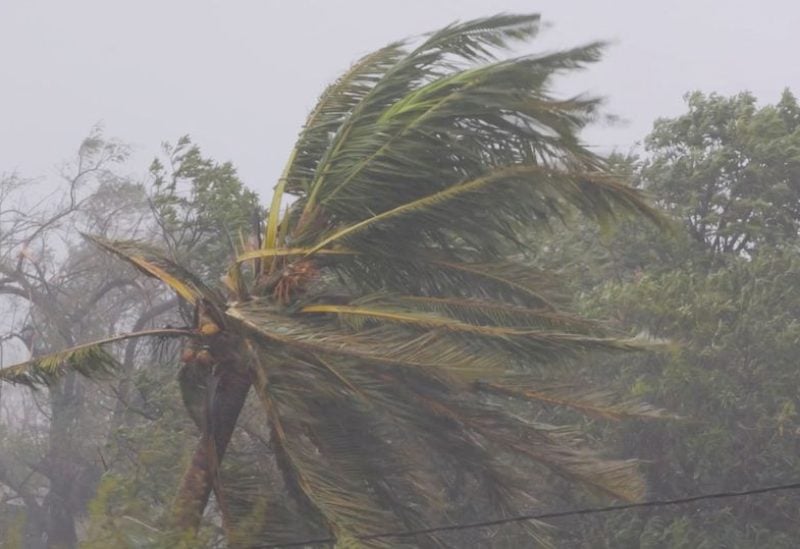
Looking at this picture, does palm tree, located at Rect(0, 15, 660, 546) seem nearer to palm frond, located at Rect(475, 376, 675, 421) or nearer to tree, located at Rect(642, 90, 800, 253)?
palm frond, located at Rect(475, 376, 675, 421)

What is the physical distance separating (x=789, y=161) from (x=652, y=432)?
4.69 m

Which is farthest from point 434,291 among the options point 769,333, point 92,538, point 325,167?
point 769,333

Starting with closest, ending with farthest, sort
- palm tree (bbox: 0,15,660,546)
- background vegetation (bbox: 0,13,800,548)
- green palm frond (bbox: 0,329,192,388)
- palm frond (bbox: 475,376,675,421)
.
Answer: palm tree (bbox: 0,15,660,546) → palm frond (bbox: 475,376,675,421) → green palm frond (bbox: 0,329,192,388) → background vegetation (bbox: 0,13,800,548)

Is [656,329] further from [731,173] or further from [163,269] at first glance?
[163,269]

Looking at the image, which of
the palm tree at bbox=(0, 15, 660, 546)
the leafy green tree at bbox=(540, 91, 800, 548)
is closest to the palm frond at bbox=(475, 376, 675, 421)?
the palm tree at bbox=(0, 15, 660, 546)

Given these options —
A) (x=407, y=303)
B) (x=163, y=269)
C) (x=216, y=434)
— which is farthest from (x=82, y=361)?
(x=407, y=303)

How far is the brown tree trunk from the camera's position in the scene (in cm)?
930

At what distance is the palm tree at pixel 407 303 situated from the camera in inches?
356

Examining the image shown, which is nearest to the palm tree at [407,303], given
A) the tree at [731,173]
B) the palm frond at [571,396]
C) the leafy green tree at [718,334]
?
the palm frond at [571,396]

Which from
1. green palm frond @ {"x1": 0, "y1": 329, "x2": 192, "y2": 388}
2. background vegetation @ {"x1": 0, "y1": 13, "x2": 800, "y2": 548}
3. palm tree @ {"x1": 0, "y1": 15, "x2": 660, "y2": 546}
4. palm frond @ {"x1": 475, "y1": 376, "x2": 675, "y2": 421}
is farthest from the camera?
background vegetation @ {"x1": 0, "y1": 13, "x2": 800, "y2": 548}

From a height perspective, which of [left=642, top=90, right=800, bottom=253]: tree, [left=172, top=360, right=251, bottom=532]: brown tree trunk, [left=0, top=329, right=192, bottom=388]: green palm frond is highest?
[left=642, top=90, right=800, bottom=253]: tree

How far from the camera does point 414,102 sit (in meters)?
10.1

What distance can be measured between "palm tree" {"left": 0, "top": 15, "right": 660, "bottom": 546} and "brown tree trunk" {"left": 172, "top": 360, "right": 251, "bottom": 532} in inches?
0.7

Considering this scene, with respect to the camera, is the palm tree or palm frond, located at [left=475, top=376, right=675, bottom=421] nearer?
the palm tree
